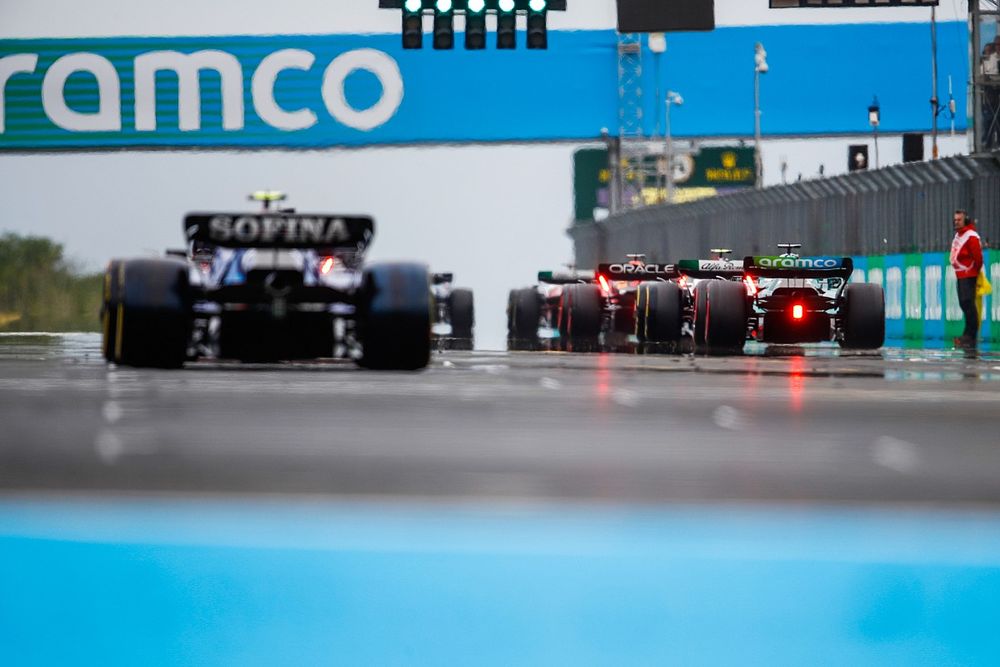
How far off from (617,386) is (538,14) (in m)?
17.0

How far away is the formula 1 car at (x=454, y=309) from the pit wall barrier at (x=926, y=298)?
21.8 feet

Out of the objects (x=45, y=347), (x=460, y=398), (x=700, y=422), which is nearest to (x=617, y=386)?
(x=460, y=398)

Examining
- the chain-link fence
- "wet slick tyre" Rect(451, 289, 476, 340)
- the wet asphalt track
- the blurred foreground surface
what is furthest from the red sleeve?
the blurred foreground surface

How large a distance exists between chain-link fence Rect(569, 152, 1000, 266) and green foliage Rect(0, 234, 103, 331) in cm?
1272

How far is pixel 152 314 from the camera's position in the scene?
1389 centimetres

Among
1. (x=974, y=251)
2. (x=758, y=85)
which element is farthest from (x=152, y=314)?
(x=758, y=85)

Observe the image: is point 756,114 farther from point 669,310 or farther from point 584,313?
point 669,310

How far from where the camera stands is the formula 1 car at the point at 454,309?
29.7 meters

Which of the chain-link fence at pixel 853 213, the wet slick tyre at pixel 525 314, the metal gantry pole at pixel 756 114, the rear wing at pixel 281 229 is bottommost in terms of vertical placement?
the wet slick tyre at pixel 525 314

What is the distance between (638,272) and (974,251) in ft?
17.0

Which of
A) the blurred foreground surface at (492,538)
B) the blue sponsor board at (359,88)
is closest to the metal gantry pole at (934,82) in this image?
the blue sponsor board at (359,88)

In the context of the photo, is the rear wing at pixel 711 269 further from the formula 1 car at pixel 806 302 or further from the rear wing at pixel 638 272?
the rear wing at pixel 638 272

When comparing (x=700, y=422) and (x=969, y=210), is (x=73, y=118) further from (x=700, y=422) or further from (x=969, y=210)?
(x=700, y=422)

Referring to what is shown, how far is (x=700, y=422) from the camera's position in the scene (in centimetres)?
1055
